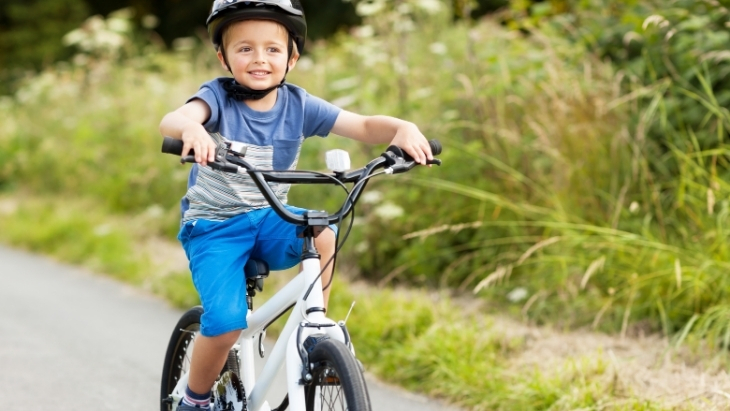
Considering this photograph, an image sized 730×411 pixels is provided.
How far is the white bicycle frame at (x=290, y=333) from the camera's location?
9.30ft

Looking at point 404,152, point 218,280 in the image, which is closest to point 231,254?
point 218,280

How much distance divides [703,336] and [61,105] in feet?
32.4

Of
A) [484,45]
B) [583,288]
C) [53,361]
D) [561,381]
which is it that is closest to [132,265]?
[53,361]

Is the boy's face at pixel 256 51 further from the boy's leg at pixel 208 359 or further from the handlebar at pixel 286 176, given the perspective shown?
the boy's leg at pixel 208 359

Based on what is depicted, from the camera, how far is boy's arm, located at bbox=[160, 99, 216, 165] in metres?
2.74

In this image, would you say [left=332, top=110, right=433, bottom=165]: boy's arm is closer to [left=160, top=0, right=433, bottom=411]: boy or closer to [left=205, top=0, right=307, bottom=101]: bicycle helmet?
[left=160, top=0, right=433, bottom=411]: boy

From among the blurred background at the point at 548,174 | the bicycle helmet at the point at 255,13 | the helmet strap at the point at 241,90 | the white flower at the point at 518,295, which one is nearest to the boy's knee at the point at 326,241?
the helmet strap at the point at 241,90

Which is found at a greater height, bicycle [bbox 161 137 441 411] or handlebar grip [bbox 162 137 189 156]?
handlebar grip [bbox 162 137 189 156]

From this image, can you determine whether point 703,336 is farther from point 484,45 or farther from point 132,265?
point 132,265

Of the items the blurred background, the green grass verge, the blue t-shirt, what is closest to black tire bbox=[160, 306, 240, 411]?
the blue t-shirt

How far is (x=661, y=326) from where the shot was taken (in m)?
5.07

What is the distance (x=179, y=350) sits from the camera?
3.91 metres

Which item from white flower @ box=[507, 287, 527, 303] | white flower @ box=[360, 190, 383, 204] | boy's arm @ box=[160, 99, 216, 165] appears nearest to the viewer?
boy's arm @ box=[160, 99, 216, 165]

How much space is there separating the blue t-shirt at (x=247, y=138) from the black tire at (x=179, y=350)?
530mm
